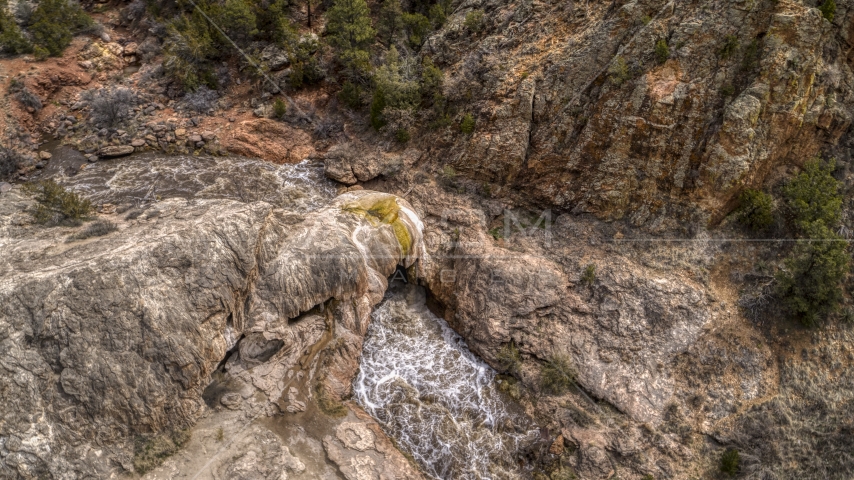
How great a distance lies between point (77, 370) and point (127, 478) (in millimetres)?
2985

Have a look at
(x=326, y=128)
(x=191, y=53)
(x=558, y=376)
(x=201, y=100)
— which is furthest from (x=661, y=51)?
(x=191, y=53)

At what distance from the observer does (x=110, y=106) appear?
2198 centimetres

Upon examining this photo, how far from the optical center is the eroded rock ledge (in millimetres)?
10758

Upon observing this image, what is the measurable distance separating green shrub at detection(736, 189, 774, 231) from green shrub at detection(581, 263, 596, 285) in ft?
16.6

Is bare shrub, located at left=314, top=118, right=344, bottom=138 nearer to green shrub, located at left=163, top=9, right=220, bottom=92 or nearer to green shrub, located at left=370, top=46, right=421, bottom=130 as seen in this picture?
green shrub, located at left=370, top=46, right=421, bottom=130

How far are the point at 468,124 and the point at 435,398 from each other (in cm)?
1103

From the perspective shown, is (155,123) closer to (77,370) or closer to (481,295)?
(77,370)

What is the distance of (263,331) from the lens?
13.3m

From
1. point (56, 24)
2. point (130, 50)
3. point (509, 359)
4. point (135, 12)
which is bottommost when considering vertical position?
point (509, 359)

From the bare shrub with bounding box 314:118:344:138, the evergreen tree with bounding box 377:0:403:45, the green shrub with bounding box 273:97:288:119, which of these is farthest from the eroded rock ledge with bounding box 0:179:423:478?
the evergreen tree with bounding box 377:0:403:45

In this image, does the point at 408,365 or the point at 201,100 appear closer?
the point at 408,365

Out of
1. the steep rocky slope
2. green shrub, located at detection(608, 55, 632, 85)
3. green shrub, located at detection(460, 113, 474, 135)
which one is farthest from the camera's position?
green shrub, located at detection(460, 113, 474, 135)

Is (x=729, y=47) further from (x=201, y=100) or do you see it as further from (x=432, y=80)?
(x=201, y=100)

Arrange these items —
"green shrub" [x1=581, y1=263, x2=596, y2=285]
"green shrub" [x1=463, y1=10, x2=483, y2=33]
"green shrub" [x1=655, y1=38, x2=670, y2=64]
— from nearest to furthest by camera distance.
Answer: "green shrub" [x1=655, y1=38, x2=670, y2=64]
"green shrub" [x1=581, y1=263, x2=596, y2=285]
"green shrub" [x1=463, y1=10, x2=483, y2=33]
